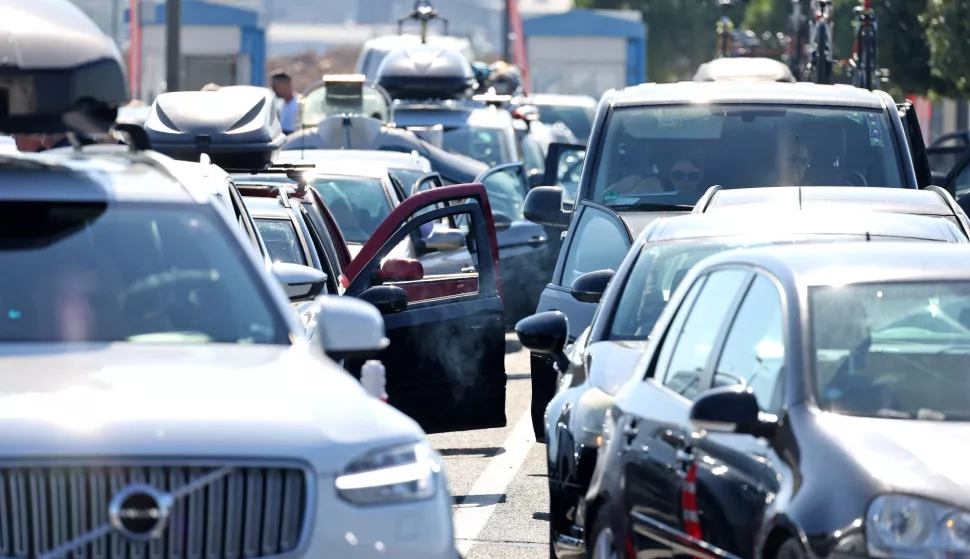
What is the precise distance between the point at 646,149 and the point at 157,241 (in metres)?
6.25

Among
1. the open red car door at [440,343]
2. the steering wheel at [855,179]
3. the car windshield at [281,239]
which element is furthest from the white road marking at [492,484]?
the steering wheel at [855,179]

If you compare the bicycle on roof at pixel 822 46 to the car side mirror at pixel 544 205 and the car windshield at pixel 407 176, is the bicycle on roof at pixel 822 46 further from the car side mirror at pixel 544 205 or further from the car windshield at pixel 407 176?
the car side mirror at pixel 544 205

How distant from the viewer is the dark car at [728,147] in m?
12.7

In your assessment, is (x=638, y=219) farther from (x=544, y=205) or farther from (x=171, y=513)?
(x=171, y=513)

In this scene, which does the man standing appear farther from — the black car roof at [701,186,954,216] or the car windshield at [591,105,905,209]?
the black car roof at [701,186,954,216]

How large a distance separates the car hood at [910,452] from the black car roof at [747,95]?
724 cm

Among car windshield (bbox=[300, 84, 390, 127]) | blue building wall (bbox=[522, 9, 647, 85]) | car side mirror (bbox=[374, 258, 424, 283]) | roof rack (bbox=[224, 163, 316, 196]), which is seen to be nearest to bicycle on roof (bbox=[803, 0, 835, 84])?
car windshield (bbox=[300, 84, 390, 127])

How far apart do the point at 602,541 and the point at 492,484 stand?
4.04m

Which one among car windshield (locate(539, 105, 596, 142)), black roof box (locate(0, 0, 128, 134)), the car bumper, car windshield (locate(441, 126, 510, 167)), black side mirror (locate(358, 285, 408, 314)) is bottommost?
car windshield (locate(539, 105, 596, 142))

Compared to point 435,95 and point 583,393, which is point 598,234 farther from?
point 435,95

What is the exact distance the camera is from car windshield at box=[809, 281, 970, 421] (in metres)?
6.11

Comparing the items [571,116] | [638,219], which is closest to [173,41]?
[638,219]

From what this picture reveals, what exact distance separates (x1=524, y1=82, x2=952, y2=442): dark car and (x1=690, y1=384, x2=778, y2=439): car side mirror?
6311 mm

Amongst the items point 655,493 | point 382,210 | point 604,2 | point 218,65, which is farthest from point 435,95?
point 604,2
